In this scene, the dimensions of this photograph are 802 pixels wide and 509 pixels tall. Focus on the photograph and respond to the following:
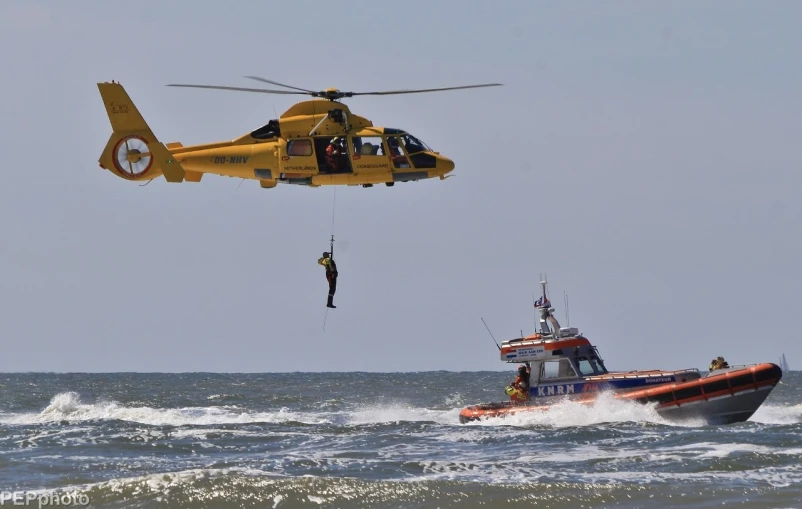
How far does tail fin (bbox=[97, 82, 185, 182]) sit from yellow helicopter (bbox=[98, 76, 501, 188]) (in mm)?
19

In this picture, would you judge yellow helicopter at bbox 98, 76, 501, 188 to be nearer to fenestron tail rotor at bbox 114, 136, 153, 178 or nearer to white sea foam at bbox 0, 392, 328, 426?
fenestron tail rotor at bbox 114, 136, 153, 178

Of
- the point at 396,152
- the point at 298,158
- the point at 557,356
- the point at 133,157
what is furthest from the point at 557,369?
the point at 133,157

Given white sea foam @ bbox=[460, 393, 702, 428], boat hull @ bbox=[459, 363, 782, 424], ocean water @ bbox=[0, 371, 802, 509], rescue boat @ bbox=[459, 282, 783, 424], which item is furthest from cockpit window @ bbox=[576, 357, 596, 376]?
boat hull @ bbox=[459, 363, 782, 424]

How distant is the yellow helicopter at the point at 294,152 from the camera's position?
22.0 metres

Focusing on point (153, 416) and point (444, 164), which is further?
point (153, 416)

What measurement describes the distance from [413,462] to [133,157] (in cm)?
857

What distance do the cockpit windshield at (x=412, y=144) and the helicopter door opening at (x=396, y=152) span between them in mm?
119

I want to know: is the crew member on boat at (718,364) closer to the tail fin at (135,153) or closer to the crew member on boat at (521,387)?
the crew member on boat at (521,387)

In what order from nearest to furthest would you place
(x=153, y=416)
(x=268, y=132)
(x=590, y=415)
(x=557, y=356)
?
(x=268, y=132)
(x=590, y=415)
(x=557, y=356)
(x=153, y=416)

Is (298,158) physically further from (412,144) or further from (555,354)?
(555,354)

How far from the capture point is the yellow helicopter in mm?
21953

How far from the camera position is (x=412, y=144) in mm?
22109

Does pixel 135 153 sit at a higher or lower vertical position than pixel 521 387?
higher

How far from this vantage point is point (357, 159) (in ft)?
71.9
